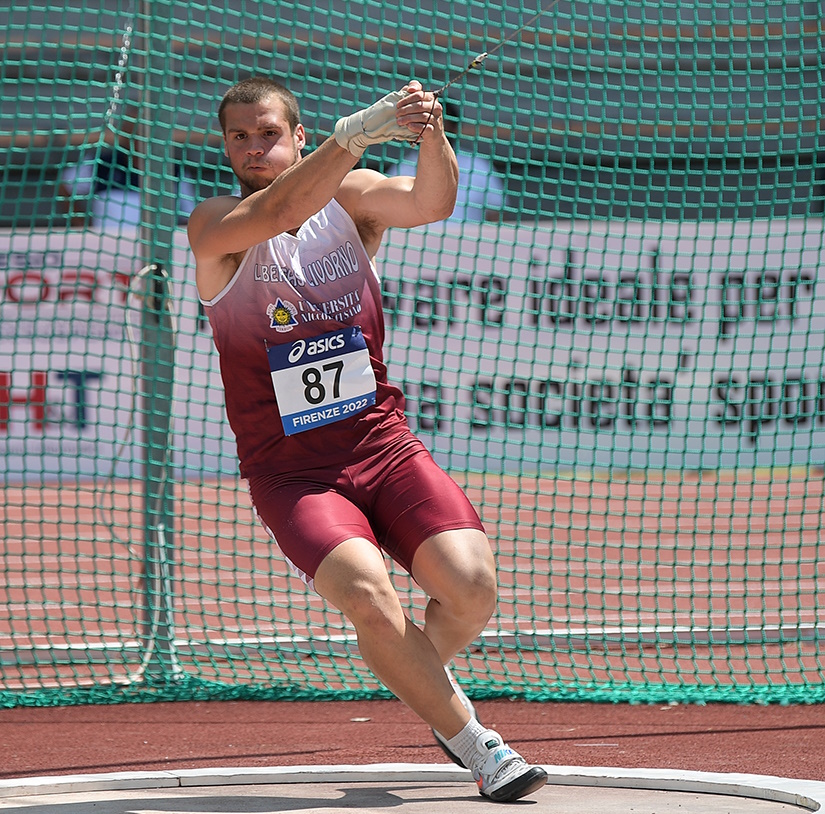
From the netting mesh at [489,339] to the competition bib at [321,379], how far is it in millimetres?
2133

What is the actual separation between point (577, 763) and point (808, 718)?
1.24m

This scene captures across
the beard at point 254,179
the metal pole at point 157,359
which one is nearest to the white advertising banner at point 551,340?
the metal pole at point 157,359

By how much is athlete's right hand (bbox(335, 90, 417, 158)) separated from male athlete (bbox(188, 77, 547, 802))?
0.11 meters

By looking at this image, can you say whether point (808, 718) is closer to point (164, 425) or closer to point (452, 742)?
point (452, 742)

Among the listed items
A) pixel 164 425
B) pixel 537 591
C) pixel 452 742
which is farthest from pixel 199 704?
pixel 537 591

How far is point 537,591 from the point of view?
8.09 metres

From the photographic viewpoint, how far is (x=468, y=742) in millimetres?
3203

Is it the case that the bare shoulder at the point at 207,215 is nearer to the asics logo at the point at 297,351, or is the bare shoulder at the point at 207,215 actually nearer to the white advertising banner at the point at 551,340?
the asics logo at the point at 297,351

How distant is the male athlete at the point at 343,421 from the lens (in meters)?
3.16

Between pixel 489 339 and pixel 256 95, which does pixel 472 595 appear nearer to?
pixel 256 95

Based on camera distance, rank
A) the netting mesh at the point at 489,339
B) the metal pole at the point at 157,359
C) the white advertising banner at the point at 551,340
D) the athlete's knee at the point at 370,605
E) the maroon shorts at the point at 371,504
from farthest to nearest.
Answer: the white advertising banner at the point at 551,340, the netting mesh at the point at 489,339, the metal pole at the point at 157,359, the maroon shorts at the point at 371,504, the athlete's knee at the point at 370,605

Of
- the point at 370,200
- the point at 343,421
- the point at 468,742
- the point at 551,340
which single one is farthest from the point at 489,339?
the point at 468,742

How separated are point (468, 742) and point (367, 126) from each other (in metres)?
1.56

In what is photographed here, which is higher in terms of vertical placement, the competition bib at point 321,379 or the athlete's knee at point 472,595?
the competition bib at point 321,379
